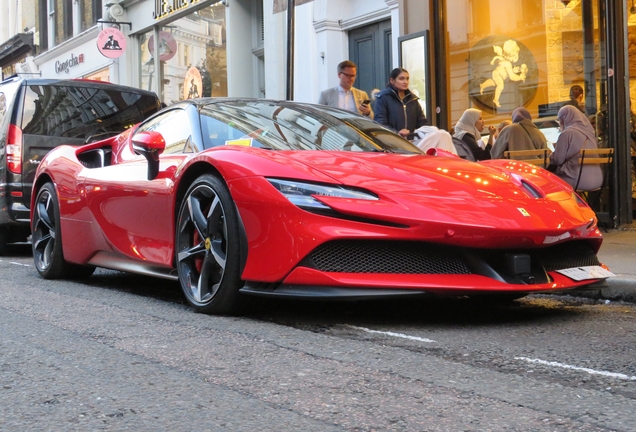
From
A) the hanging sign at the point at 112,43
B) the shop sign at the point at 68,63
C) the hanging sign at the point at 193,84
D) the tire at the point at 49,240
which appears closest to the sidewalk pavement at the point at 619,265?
the tire at the point at 49,240

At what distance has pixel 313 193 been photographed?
179 inches

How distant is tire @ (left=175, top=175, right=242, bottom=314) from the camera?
4.86m

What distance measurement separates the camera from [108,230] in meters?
6.30

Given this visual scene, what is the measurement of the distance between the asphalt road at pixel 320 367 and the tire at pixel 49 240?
1.49 m

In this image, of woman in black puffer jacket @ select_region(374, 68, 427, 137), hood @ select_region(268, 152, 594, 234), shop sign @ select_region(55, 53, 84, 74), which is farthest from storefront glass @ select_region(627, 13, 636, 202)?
shop sign @ select_region(55, 53, 84, 74)

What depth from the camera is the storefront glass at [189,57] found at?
19.8 metres

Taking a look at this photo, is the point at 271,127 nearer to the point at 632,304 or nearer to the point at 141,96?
the point at 632,304

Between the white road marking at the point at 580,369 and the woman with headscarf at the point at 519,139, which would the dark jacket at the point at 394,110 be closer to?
the woman with headscarf at the point at 519,139

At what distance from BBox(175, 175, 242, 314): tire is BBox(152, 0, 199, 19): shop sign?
A: 1565 centimetres

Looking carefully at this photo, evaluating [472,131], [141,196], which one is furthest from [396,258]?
[472,131]

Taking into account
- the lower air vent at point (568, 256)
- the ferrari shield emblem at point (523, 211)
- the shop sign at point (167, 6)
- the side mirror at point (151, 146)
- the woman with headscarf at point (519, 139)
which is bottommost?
the lower air vent at point (568, 256)

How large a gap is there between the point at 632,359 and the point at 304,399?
1461 millimetres

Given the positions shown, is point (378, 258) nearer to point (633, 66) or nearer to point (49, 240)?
point (49, 240)

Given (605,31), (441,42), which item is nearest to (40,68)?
(441,42)
